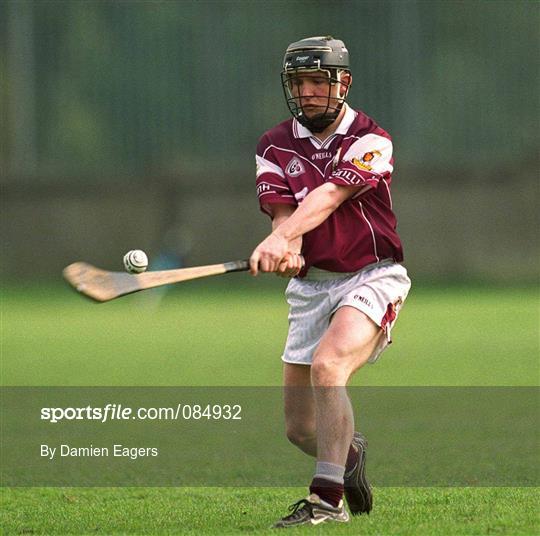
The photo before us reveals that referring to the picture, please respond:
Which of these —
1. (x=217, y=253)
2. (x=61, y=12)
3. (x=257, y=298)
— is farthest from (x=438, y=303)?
(x=61, y=12)

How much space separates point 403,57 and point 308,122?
19.2 metres

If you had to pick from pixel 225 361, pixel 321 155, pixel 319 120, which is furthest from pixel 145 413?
pixel 319 120

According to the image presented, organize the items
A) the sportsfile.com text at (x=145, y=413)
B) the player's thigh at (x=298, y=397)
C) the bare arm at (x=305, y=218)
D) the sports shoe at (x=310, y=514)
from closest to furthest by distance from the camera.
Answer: the sports shoe at (x=310, y=514)
the bare arm at (x=305, y=218)
the player's thigh at (x=298, y=397)
the sportsfile.com text at (x=145, y=413)

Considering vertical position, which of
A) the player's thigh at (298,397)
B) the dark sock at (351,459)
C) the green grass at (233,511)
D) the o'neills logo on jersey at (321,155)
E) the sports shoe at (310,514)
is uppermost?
the o'neills logo on jersey at (321,155)

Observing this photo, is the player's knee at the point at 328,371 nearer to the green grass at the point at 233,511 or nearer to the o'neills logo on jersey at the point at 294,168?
the green grass at the point at 233,511

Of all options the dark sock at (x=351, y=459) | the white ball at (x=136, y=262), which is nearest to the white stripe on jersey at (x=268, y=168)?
the white ball at (x=136, y=262)

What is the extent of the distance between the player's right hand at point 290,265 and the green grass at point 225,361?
1023 mm

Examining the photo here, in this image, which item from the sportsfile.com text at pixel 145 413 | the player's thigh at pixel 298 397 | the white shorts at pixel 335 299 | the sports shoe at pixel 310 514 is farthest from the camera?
the sportsfile.com text at pixel 145 413

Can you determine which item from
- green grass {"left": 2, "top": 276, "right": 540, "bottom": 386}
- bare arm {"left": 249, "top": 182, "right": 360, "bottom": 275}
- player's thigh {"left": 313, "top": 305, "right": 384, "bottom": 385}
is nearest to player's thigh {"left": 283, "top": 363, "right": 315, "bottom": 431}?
player's thigh {"left": 313, "top": 305, "right": 384, "bottom": 385}

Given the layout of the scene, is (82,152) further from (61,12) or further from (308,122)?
(308,122)

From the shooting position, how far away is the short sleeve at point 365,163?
235 inches

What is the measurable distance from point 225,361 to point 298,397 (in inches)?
278

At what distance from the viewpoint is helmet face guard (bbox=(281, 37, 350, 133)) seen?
6066 millimetres

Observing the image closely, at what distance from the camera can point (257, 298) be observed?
21.2m
